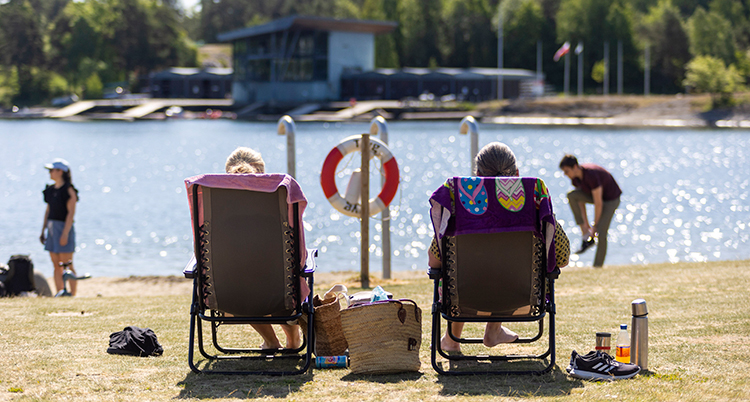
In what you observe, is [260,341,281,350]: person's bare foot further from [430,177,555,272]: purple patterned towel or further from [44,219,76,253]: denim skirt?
[44,219,76,253]: denim skirt

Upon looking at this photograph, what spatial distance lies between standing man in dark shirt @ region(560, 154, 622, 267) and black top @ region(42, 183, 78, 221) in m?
5.32

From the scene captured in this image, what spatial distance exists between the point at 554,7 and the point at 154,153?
226ft

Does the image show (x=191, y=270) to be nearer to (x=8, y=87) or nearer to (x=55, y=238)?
(x=55, y=238)

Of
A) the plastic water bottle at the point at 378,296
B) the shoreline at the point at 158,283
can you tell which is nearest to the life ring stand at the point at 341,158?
the shoreline at the point at 158,283

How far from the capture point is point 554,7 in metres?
95.9

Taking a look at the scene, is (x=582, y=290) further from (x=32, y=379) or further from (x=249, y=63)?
(x=249, y=63)

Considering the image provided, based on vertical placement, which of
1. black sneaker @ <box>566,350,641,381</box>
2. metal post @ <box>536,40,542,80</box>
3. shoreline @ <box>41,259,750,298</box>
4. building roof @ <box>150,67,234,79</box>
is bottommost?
shoreline @ <box>41,259,750,298</box>

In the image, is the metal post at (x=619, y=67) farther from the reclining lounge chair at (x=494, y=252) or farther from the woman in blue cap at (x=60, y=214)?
the reclining lounge chair at (x=494, y=252)

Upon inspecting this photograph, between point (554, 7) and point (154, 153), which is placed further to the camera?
point (554, 7)

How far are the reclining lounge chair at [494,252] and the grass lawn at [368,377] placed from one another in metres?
0.32

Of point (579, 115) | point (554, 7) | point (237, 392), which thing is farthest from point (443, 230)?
point (554, 7)

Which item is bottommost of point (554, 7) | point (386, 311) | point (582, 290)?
point (582, 290)

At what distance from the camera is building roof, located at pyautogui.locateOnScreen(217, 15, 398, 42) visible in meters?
65.4

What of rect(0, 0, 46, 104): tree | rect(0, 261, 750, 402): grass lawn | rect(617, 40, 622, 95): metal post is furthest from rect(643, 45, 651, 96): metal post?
rect(0, 261, 750, 402): grass lawn
